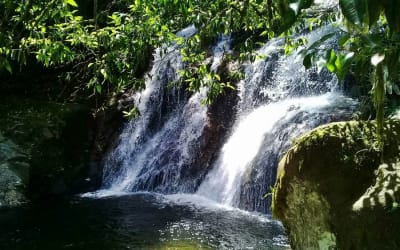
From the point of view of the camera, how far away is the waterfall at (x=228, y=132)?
8.75m

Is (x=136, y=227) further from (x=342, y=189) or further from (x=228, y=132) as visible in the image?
(x=342, y=189)

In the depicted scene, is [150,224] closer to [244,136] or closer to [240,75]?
[244,136]

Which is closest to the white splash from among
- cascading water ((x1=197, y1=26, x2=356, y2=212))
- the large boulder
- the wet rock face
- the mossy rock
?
cascading water ((x1=197, y1=26, x2=356, y2=212))

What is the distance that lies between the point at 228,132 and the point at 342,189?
6948mm

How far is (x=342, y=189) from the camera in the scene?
355 cm

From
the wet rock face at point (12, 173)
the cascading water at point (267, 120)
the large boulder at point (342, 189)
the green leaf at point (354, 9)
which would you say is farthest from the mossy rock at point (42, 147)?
the green leaf at point (354, 9)

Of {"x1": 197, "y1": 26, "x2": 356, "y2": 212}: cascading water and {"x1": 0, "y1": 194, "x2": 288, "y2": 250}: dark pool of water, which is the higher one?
{"x1": 197, "y1": 26, "x2": 356, "y2": 212}: cascading water

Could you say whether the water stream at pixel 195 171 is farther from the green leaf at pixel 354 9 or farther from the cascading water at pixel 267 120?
the green leaf at pixel 354 9

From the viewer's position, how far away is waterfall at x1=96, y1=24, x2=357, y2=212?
875 centimetres

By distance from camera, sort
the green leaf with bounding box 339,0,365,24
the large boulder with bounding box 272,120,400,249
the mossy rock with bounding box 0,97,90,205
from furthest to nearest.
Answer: the mossy rock with bounding box 0,97,90,205 < the large boulder with bounding box 272,120,400,249 < the green leaf with bounding box 339,0,365,24

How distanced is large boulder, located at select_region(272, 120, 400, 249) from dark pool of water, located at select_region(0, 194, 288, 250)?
7.62 ft

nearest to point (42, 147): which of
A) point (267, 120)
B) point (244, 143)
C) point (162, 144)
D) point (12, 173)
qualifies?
point (12, 173)

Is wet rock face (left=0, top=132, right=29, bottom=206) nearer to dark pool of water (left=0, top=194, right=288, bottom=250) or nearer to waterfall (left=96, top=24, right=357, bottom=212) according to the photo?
dark pool of water (left=0, top=194, right=288, bottom=250)

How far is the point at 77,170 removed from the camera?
11164 millimetres
